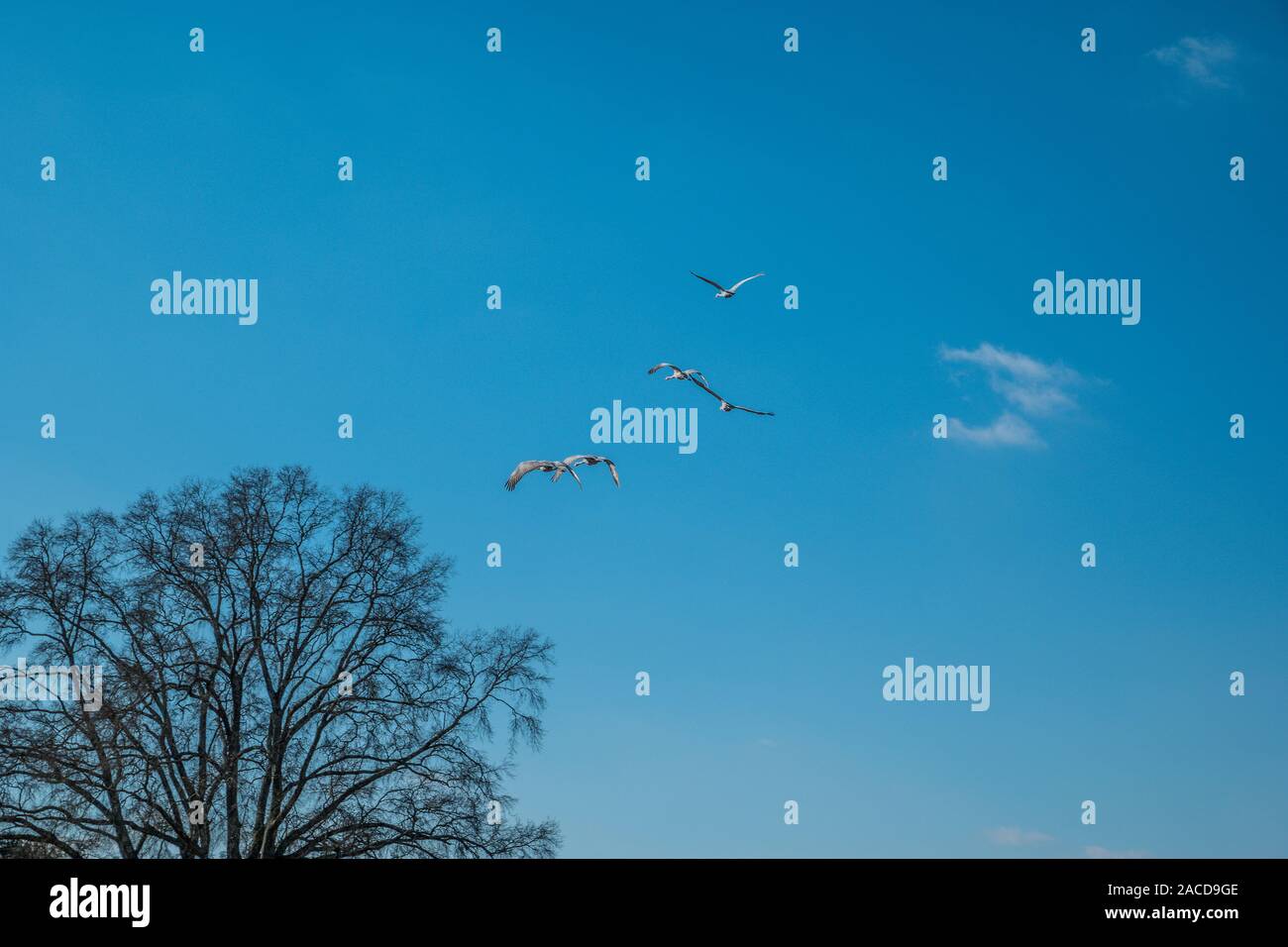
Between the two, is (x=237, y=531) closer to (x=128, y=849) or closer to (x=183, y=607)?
(x=183, y=607)

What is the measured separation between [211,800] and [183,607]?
22.7 feet

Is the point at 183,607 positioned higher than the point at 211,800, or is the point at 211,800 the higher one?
the point at 183,607

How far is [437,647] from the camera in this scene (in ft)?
157
